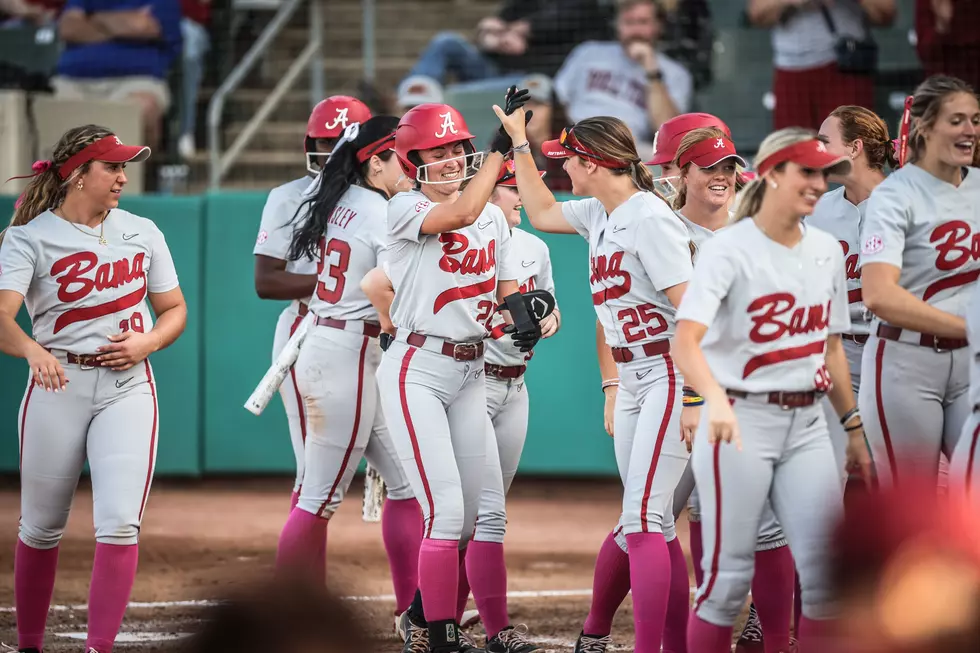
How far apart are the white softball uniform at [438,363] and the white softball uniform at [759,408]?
1.14 m

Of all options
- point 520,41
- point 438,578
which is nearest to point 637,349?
point 438,578

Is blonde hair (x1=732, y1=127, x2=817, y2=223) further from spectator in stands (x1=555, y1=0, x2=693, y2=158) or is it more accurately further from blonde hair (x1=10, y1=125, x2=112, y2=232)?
spectator in stands (x1=555, y1=0, x2=693, y2=158)

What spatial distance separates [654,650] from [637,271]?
1.28 metres

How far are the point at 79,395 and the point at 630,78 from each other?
228 inches

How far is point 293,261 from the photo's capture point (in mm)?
5504

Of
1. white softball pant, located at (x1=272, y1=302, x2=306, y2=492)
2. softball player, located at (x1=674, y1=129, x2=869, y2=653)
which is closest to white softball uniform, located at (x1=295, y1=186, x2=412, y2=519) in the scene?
white softball pant, located at (x1=272, y1=302, x2=306, y2=492)

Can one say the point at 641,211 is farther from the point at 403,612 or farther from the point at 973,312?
the point at 403,612

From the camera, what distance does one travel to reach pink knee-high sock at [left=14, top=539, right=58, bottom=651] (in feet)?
15.4

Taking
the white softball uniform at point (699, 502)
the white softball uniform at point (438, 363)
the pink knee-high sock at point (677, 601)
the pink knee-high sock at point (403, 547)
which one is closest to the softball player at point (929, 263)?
the white softball uniform at point (699, 502)

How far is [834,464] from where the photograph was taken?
3734 mm

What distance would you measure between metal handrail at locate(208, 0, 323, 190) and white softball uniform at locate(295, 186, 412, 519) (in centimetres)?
436

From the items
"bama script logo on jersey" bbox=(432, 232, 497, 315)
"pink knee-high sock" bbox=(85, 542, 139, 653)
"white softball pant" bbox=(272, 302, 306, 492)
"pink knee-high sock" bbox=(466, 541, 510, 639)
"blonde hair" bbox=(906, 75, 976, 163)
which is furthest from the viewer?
"white softball pant" bbox=(272, 302, 306, 492)

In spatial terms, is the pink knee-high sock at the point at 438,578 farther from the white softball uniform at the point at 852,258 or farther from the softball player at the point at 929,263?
the white softball uniform at the point at 852,258

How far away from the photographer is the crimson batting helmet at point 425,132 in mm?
4664
